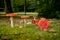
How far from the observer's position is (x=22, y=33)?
6.30 metres

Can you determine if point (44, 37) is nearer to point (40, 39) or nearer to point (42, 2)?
point (40, 39)

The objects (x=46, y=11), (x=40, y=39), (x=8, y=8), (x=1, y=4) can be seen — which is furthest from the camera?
(x=1, y=4)

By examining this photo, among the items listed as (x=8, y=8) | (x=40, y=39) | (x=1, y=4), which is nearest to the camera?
(x=40, y=39)

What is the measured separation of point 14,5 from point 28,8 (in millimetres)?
1834

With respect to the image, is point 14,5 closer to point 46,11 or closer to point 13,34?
Answer: point 46,11

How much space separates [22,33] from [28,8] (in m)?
15.5

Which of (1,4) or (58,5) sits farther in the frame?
(1,4)

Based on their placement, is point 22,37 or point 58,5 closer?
point 22,37

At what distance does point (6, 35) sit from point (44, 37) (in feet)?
3.52

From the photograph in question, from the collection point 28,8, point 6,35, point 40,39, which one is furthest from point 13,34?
point 28,8

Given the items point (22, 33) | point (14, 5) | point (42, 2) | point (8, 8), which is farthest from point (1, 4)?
point (22, 33)

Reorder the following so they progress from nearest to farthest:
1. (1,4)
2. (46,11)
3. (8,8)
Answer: (46,11)
(8,8)
(1,4)

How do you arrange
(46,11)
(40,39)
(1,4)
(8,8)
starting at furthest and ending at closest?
(1,4) < (8,8) < (46,11) < (40,39)

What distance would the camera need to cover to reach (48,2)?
47.8 ft
